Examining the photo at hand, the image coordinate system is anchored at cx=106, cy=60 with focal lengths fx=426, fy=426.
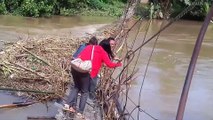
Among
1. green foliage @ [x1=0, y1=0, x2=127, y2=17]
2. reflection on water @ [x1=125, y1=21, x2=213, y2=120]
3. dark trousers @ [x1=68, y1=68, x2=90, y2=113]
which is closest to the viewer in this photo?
dark trousers @ [x1=68, y1=68, x2=90, y2=113]

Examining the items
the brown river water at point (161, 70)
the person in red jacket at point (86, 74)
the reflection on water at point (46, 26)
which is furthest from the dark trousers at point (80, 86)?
the reflection on water at point (46, 26)

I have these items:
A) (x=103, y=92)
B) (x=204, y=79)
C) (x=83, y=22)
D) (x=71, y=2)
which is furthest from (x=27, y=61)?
(x=71, y=2)

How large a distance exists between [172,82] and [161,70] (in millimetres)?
1454

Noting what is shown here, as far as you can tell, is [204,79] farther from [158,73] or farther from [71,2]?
[71,2]

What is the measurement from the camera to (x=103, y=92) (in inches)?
271

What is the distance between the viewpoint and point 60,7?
24266 mm

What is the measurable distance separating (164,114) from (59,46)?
11.6ft

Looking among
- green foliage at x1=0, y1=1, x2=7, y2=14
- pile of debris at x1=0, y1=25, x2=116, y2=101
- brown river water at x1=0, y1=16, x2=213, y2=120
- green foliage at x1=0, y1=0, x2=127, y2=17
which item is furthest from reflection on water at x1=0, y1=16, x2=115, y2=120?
pile of debris at x1=0, y1=25, x2=116, y2=101

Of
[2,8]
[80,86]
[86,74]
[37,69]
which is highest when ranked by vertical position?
[86,74]

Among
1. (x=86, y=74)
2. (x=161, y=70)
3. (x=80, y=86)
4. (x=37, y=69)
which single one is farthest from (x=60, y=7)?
(x=86, y=74)

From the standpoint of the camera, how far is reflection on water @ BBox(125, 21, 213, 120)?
8898mm

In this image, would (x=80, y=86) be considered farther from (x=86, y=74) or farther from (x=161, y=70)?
(x=161, y=70)

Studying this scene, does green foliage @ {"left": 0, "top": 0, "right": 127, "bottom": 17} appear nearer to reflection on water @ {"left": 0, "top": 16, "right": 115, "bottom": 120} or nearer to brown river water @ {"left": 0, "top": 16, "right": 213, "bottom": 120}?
reflection on water @ {"left": 0, "top": 16, "right": 115, "bottom": 120}

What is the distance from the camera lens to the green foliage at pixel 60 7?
72.8 feet
